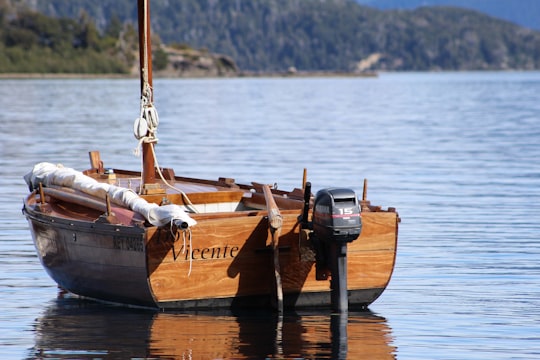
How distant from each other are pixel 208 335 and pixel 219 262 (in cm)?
90

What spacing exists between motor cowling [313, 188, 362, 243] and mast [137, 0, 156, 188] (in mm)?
3119

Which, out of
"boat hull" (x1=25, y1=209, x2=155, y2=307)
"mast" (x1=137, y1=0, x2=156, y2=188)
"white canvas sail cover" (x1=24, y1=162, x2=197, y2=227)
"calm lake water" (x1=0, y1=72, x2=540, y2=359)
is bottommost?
"calm lake water" (x1=0, y1=72, x2=540, y2=359)

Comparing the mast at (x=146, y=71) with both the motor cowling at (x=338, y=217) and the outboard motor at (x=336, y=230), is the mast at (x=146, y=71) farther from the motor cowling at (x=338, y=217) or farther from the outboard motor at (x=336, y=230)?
the motor cowling at (x=338, y=217)

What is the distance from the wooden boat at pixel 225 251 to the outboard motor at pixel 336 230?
0.01 meters

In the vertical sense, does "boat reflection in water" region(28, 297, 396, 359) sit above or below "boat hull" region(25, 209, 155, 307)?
below

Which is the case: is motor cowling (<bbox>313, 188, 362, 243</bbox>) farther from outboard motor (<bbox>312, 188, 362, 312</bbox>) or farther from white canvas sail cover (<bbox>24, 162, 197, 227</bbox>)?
white canvas sail cover (<bbox>24, 162, 197, 227</bbox>)


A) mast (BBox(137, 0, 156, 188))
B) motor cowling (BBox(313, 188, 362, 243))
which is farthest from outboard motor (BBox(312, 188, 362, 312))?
mast (BBox(137, 0, 156, 188))

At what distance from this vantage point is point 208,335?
12781mm

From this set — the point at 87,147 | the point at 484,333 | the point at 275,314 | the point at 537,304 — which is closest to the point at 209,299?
the point at 275,314

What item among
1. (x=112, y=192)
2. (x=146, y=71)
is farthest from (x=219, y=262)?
(x=146, y=71)

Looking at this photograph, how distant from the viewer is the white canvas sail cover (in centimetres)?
1275

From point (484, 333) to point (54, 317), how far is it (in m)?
5.22

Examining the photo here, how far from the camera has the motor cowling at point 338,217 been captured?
12.8 metres

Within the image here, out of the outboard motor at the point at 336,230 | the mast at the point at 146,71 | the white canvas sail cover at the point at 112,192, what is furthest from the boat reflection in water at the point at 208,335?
the mast at the point at 146,71
